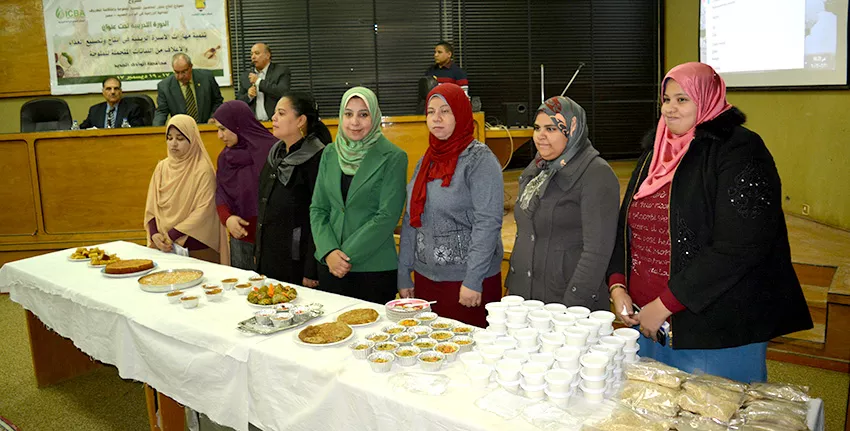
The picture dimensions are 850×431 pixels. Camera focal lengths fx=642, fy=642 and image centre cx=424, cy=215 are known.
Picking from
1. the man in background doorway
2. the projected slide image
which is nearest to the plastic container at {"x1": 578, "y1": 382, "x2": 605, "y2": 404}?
the projected slide image

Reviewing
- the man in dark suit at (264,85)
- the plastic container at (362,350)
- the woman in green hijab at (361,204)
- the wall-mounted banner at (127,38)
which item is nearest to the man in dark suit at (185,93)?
the man in dark suit at (264,85)

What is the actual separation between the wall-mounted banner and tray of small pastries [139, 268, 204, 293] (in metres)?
5.45

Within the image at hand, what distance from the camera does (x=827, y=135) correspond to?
482 cm

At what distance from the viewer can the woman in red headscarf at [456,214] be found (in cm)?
232

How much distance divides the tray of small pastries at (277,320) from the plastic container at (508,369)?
782 millimetres

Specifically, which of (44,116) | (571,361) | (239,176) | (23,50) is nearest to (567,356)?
(571,361)

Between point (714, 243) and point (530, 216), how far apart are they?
65 cm

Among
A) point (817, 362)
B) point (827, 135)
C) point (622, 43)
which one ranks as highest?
point (622, 43)

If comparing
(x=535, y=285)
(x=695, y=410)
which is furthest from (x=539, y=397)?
(x=535, y=285)

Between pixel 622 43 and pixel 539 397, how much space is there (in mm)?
7592

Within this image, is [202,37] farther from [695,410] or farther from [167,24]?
[695,410]

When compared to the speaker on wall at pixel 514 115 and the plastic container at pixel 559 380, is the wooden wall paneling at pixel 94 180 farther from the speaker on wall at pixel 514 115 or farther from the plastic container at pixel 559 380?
the plastic container at pixel 559 380

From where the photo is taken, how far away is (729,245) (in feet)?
5.38

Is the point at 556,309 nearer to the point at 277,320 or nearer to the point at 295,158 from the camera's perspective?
the point at 277,320
